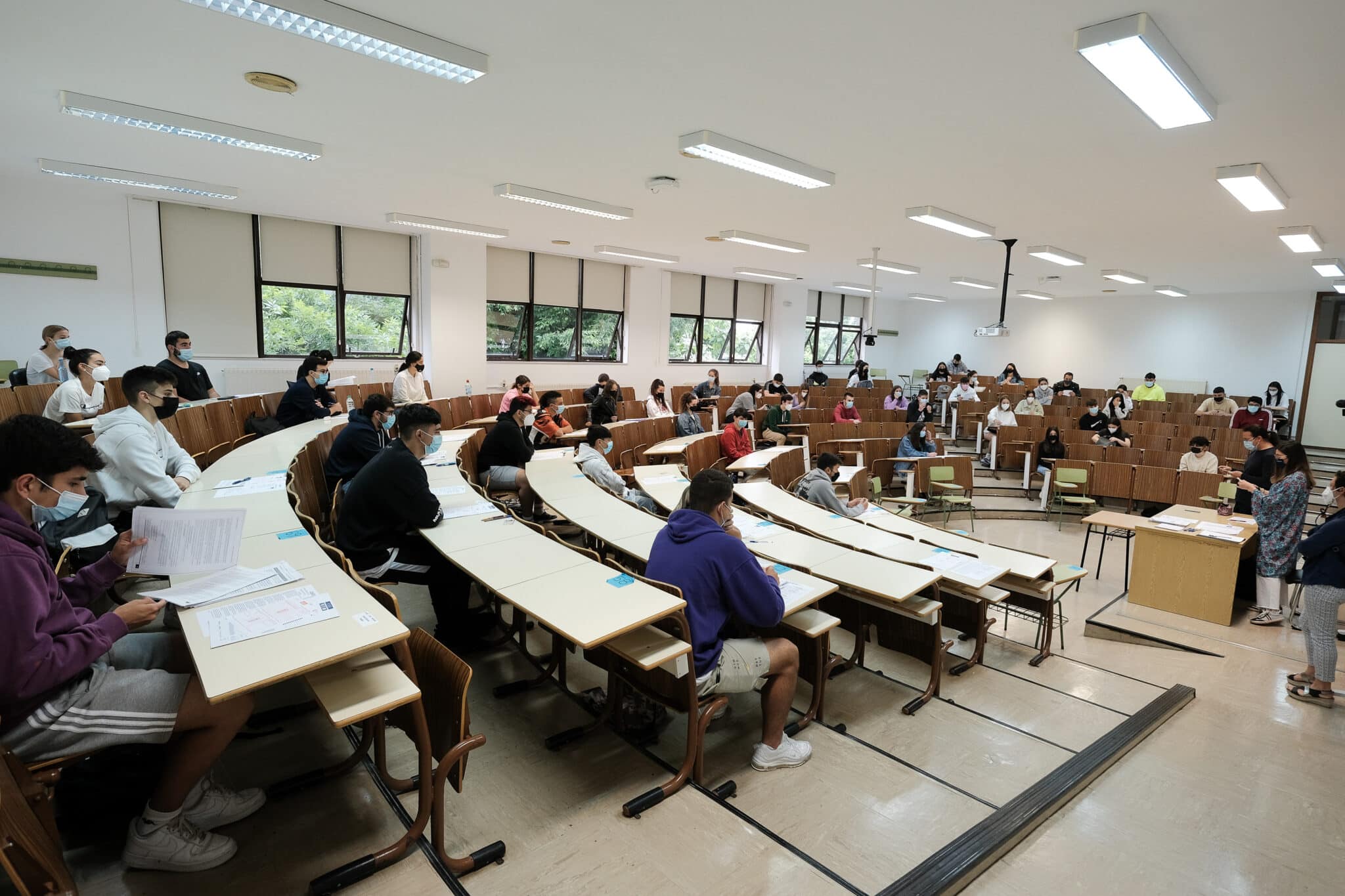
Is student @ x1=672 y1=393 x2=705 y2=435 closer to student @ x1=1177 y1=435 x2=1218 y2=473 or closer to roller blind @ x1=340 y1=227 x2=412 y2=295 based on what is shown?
roller blind @ x1=340 y1=227 x2=412 y2=295

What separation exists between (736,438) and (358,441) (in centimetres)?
420

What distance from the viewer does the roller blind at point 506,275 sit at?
10.5m

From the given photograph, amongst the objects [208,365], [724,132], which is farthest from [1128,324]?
[208,365]

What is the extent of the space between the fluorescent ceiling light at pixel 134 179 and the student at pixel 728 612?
6605 millimetres

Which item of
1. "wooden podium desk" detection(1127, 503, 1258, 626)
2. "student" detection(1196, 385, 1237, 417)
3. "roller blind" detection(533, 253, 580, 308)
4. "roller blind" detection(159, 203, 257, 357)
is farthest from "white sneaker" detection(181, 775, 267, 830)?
"student" detection(1196, 385, 1237, 417)

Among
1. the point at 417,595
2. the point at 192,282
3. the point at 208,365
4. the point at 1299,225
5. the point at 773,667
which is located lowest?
the point at 417,595

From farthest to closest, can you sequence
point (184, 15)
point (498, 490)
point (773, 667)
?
point (498, 490)
point (184, 15)
point (773, 667)

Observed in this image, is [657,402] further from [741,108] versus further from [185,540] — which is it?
[185,540]

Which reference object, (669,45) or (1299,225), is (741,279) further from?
(669,45)

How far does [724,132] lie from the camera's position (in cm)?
430

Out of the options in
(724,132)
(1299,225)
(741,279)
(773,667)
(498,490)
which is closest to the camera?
(773,667)

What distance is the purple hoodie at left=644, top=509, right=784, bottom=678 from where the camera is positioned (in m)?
2.59

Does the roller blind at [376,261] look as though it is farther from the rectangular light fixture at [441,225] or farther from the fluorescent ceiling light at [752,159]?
the fluorescent ceiling light at [752,159]

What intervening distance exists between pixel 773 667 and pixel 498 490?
358 centimetres
